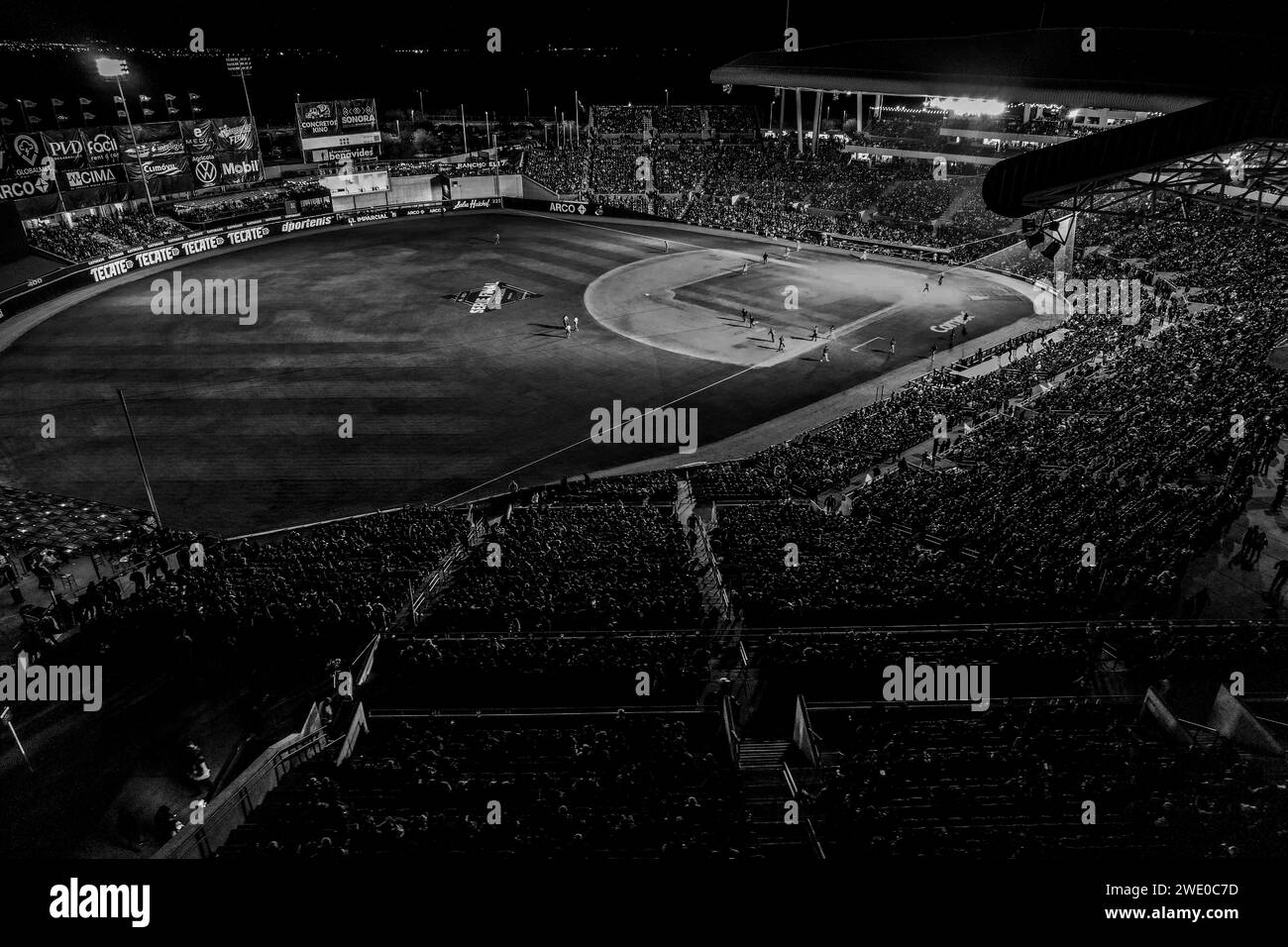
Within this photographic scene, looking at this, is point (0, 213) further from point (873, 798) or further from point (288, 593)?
point (873, 798)

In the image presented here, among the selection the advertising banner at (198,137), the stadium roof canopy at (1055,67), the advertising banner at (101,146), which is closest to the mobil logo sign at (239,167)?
the advertising banner at (198,137)

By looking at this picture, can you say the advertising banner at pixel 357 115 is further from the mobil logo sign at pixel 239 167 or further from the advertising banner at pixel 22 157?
the advertising banner at pixel 22 157

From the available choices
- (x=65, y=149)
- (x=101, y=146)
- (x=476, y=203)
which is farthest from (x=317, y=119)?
(x=65, y=149)

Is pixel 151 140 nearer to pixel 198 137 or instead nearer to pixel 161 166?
pixel 161 166

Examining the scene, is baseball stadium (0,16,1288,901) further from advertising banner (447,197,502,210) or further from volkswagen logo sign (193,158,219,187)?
advertising banner (447,197,502,210)

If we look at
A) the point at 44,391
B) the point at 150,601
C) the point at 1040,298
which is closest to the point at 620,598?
the point at 150,601

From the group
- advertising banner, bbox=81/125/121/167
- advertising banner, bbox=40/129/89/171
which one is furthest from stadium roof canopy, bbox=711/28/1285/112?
advertising banner, bbox=40/129/89/171
